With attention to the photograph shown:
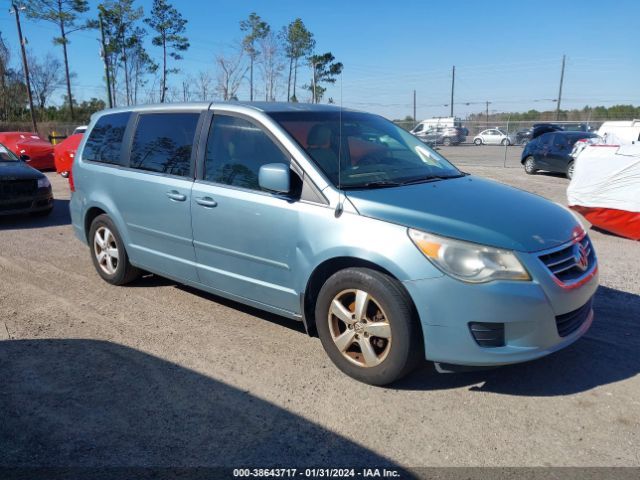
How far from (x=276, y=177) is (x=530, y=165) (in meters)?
15.5

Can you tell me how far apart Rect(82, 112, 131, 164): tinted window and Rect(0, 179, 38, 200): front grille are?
13.2 ft

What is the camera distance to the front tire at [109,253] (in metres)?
5.26

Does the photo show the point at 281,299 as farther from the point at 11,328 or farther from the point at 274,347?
the point at 11,328

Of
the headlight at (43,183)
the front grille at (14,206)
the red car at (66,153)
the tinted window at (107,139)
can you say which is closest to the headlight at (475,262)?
the tinted window at (107,139)

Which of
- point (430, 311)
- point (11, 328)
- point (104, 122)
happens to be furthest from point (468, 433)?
point (104, 122)

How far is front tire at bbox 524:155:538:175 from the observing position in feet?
55.8

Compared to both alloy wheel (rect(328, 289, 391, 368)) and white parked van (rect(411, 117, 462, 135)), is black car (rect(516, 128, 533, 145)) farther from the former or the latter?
alloy wheel (rect(328, 289, 391, 368))

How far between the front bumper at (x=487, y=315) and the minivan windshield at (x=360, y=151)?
1.01 meters

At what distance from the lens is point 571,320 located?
10.8ft

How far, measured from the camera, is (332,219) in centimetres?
343

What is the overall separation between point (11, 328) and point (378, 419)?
3.21m

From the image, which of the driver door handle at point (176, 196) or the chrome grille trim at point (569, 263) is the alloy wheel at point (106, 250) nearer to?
the driver door handle at point (176, 196)

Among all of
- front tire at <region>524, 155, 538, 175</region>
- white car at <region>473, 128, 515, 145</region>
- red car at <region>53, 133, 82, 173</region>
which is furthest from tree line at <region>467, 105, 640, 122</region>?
red car at <region>53, 133, 82, 173</region>

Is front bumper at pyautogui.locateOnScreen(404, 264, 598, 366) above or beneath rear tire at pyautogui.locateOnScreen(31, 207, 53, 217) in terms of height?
above
